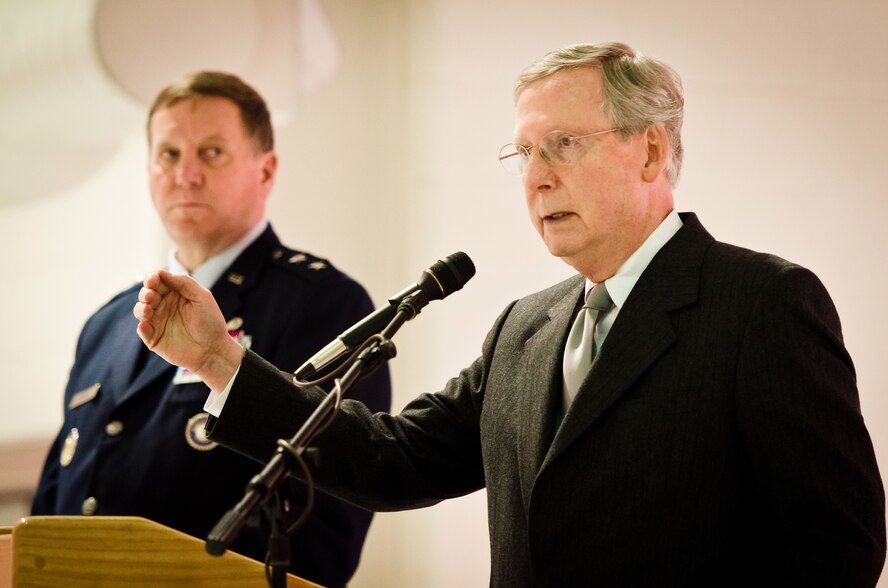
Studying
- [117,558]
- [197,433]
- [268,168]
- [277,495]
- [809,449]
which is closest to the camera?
[277,495]

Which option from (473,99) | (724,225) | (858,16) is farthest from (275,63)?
(858,16)

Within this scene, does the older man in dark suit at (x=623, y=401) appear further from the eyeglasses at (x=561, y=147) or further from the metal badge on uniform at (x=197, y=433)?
the metal badge on uniform at (x=197, y=433)

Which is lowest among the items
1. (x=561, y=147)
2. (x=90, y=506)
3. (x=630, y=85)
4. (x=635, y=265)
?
(x=90, y=506)

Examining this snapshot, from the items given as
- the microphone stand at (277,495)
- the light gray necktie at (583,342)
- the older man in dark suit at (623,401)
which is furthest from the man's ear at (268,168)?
the microphone stand at (277,495)

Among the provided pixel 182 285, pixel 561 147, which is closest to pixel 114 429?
pixel 182 285

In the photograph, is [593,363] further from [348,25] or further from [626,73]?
[348,25]

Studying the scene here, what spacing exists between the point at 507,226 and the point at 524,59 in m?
0.56

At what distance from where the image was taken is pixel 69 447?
8.39 ft

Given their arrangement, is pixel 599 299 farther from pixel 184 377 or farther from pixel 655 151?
pixel 184 377

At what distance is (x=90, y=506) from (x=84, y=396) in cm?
32

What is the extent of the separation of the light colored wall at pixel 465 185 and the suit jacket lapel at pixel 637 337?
109 centimetres

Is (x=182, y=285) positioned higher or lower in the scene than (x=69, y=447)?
higher

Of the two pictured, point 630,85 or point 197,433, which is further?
point 197,433

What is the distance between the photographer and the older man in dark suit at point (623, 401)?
146 centimetres
